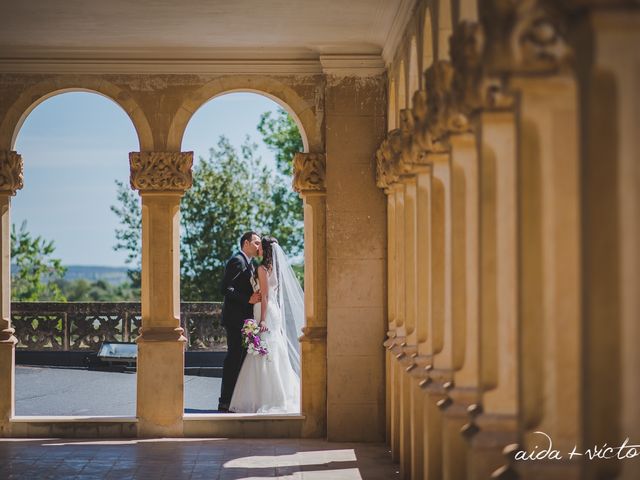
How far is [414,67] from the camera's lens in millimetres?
8977

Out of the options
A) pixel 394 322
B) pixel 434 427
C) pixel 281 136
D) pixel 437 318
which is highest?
pixel 281 136

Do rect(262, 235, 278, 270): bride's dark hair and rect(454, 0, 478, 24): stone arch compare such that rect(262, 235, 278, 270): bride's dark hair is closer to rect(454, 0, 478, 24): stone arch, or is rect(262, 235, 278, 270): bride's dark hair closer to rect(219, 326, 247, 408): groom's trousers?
rect(219, 326, 247, 408): groom's trousers

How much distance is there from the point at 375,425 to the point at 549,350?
6.24 m

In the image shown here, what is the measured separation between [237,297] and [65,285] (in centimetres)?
4909

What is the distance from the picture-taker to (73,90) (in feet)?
36.7

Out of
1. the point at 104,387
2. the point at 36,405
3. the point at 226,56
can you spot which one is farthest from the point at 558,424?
the point at 104,387

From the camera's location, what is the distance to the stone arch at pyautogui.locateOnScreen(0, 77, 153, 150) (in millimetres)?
11070

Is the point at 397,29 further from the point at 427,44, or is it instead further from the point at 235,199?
the point at 235,199

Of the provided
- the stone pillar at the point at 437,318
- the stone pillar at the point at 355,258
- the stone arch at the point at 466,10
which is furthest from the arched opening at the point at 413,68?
the stone arch at the point at 466,10

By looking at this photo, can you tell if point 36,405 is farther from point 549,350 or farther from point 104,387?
point 549,350

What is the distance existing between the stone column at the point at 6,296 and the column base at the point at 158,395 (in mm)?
1348

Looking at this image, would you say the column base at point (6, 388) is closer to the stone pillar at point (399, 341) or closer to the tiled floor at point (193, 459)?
the tiled floor at point (193, 459)

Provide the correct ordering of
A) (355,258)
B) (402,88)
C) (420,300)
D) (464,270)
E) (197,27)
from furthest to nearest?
(355,258) → (197,27) → (402,88) → (420,300) → (464,270)

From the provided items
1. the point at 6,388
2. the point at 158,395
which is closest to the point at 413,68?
the point at 158,395
